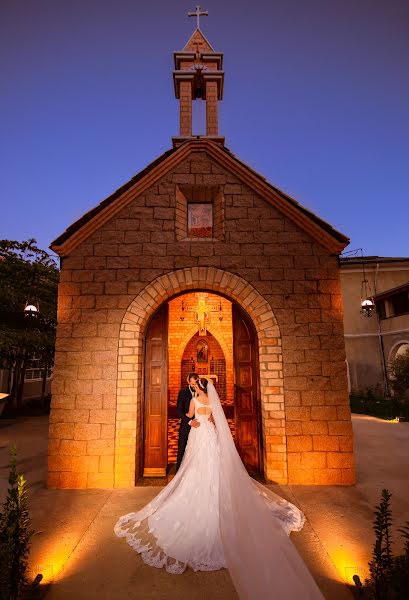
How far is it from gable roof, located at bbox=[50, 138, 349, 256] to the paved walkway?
4.24 m

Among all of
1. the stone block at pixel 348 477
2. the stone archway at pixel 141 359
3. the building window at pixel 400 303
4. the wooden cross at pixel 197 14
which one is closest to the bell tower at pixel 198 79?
the wooden cross at pixel 197 14

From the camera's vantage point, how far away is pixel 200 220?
6.64 metres

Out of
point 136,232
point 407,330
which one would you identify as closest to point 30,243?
point 136,232

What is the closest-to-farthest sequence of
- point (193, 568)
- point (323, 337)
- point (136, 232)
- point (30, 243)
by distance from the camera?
1. point (193, 568)
2. point (323, 337)
3. point (136, 232)
4. point (30, 243)

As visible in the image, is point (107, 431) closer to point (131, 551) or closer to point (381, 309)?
point (131, 551)

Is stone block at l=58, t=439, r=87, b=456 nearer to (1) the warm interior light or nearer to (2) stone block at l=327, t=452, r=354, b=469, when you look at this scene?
(2) stone block at l=327, t=452, r=354, b=469

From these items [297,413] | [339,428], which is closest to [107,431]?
[297,413]

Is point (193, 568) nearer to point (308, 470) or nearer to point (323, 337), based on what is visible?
point (308, 470)

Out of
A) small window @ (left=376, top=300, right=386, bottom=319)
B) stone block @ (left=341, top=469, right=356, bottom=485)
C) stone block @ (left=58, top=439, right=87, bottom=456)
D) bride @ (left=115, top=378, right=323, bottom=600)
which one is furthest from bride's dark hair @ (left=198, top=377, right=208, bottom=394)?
small window @ (left=376, top=300, right=386, bottom=319)

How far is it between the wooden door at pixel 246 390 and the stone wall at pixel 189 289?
58cm

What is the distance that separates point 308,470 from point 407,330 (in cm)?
1558

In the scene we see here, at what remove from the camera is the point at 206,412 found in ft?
14.7

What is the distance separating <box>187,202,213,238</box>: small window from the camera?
6.58 meters

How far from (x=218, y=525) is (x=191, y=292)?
3711 millimetres
